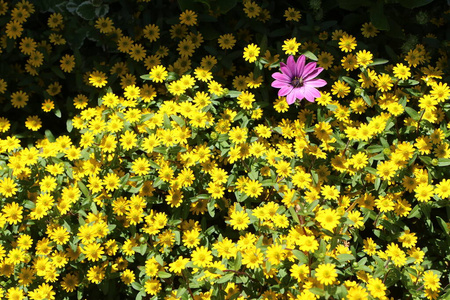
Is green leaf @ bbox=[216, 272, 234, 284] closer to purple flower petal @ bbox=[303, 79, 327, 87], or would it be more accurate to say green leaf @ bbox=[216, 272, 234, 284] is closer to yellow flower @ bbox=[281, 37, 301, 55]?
purple flower petal @ bbox=[303, 79, 327, 87]

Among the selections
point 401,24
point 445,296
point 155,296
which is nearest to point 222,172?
point 155,296

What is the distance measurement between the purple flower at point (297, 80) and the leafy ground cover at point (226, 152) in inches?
0.5

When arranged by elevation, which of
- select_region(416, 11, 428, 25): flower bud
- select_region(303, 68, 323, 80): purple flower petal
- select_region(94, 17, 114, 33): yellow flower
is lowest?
select_region(303, 68, 323, 80): purple flower petal

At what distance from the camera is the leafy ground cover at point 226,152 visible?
107 inches

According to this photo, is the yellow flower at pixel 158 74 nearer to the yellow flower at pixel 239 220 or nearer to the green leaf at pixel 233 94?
the green leaf at pixel 233 94

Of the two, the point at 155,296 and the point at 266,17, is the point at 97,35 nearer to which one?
the point at 266,17

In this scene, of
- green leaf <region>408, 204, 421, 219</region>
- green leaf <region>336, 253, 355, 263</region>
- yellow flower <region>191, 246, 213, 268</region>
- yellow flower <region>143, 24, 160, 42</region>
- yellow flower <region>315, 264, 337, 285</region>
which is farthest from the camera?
yellow flower <region>143, 24, 160, 42</region>

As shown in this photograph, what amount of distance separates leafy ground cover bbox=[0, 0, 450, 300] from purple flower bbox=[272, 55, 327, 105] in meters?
0.01

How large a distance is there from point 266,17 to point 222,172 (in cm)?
129

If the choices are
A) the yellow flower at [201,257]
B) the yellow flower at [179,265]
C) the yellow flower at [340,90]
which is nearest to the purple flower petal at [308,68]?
the yellow flower at [340,90]

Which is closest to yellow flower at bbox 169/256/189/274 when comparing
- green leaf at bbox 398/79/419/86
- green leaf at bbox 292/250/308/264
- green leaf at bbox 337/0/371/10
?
green leaf at bbox 292/250/308/264

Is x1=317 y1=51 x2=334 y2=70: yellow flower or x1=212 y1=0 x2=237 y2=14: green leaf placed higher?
x1=212 y1=0 x2=237 y2=14: green leaf

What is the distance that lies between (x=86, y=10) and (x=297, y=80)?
169 centimetres

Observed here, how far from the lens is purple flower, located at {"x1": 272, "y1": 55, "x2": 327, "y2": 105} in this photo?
10.1 feet
